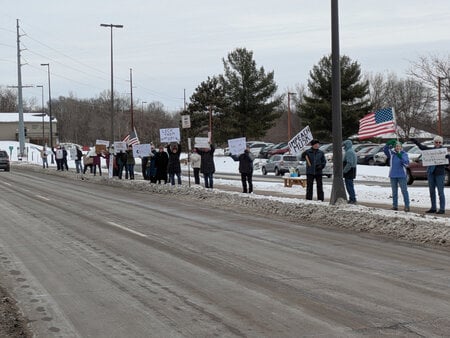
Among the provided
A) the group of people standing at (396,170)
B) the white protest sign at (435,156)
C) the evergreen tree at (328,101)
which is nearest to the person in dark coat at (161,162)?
the group of people standing at (396,170)

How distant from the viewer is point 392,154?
1424 centimetres

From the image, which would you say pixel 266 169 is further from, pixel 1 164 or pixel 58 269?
pixel 58 269

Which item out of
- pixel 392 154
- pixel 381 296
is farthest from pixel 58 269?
pixel 392 154

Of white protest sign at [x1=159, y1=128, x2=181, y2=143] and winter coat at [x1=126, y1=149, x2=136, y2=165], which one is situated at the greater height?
white protest sign at [x1=159, y1=128, x2=181, y2=143]

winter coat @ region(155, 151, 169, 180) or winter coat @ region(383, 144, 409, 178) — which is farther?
winter coat @ region(155, 151, 169, 180)

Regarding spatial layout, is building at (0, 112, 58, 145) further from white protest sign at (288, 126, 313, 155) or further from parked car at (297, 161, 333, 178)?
white protest sign at (288, 126, 313, 155)

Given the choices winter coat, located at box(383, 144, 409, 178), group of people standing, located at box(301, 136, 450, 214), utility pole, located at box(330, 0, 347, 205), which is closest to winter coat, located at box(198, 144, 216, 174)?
group of people standing, located at box(301, 136, 450, 214)

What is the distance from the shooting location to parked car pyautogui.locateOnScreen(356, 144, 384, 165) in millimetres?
44344

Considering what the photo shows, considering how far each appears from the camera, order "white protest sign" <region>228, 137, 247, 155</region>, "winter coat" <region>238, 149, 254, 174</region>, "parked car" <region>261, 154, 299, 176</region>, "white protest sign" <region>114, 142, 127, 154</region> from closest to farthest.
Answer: "winter coat" <region>238, 149, 254, 174</region> < "white protest sign" <region>228, 137, 247, 155</region> < "white protest sign" <region>114, 142, 127, 154</region> < "parked car" <region>261, 154, 299, 176</region>

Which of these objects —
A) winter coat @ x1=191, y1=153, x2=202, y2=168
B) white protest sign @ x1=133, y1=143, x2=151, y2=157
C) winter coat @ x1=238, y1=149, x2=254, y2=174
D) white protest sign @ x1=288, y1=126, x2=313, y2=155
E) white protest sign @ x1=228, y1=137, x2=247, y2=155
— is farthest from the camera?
white protest sign @ x1=133, y1=143, x2=151, y2=157

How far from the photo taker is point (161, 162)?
2478 centimetres

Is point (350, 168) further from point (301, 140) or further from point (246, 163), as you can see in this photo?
point (301, 140)

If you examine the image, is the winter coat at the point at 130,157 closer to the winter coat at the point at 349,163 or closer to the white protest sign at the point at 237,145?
the white protest sign at the point at 237,145

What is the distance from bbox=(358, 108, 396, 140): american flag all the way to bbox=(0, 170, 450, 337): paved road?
3.80 m
